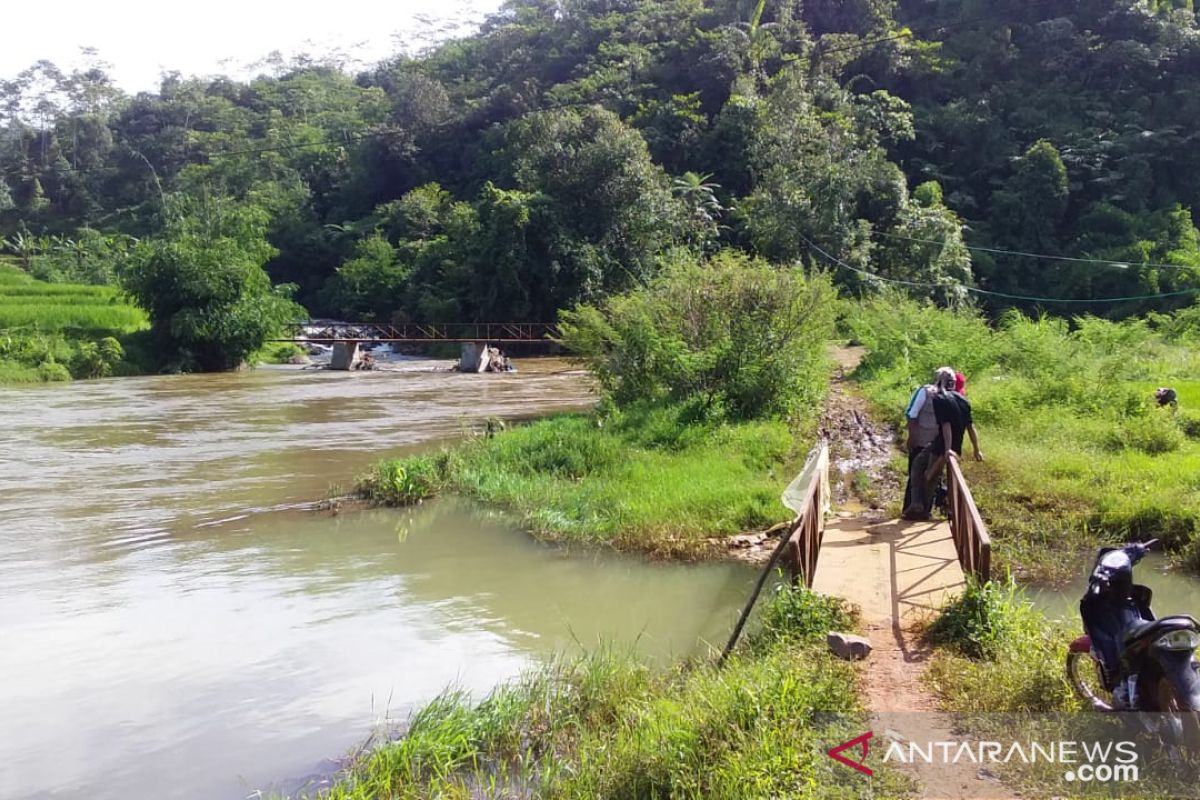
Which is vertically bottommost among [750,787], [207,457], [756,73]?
[207,457]

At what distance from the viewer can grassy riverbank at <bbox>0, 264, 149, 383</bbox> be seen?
109 ft

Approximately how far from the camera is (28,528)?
1162cm

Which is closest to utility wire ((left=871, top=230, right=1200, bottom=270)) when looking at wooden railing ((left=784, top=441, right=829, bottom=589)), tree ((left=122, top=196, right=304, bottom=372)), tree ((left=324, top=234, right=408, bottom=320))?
tree ((left=122, top=196, right=304, bottom=372))

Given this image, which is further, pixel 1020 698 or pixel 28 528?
pixel 28 528

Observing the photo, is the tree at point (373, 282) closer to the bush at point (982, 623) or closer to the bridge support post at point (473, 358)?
the bridge support post at point (473, 358)

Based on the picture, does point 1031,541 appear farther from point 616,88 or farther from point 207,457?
point 616,88

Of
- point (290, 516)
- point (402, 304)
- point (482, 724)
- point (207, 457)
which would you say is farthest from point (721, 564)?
point (402, 304)

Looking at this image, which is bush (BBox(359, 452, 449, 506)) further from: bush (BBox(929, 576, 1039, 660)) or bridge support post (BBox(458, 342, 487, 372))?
bridge support post (BBox(458, 342, 487, 372))

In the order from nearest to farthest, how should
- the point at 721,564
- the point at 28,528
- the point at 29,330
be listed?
1. the point at 721,564
2. the point at 28,528
3. the point at 29,330

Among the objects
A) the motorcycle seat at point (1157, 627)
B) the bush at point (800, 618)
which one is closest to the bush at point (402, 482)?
the bush at point (800, 618)

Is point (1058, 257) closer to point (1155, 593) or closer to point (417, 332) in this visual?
point (417, 332)

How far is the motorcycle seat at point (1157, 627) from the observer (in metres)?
4.13

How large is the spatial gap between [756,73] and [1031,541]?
47.1 m

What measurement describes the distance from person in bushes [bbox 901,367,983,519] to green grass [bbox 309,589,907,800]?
2.85 metres
